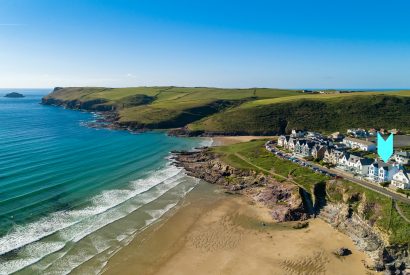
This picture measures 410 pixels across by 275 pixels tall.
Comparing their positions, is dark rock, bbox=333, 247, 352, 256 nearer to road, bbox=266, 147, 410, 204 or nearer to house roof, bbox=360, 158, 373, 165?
road, bbox=266, 147, 410, 204

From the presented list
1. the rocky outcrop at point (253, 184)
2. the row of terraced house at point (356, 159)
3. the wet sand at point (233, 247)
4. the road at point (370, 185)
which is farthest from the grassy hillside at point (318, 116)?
the wet sand at point (233, 247)

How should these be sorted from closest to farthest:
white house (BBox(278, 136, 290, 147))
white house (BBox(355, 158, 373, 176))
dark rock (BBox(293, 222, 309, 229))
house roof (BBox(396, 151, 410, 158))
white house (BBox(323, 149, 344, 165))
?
dark rock (BBox(293, 222, 309, 229))
white house (BBox(355, 158, 373, 176))
white house (BBox(323, 149, 344, 165))
house roof (BBox(396, 151, 410, 158))
white house (BBox(278, 136, 290, 147))

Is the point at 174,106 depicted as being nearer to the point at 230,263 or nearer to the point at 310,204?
the point at 310,204

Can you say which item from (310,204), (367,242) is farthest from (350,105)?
(367,242)

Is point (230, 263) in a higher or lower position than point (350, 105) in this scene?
lower

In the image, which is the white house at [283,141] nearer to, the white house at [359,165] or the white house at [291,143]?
the white house at [291,143]

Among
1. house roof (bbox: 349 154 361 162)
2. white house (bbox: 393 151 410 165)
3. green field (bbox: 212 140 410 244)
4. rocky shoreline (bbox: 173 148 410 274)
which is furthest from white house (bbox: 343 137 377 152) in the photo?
rocky shoreline (bbox: 173 148 410 274)
